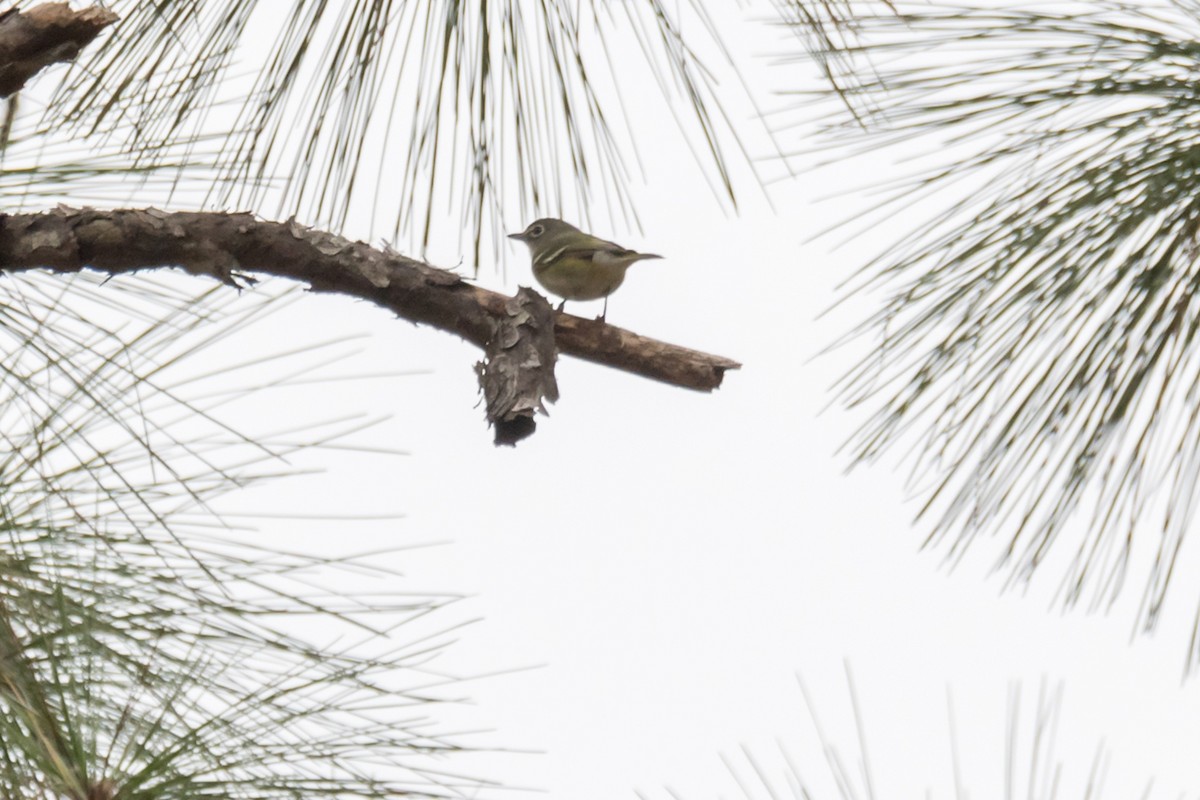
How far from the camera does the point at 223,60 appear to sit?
6.42ft

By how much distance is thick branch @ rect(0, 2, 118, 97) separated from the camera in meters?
1.56

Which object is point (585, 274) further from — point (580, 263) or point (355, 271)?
point (355, 271)

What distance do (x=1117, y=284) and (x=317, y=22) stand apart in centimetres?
99

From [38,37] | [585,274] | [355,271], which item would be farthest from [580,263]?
[38,37]

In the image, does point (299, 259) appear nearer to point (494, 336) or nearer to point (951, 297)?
point (494, 336)

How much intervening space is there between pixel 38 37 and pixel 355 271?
39 centimetres

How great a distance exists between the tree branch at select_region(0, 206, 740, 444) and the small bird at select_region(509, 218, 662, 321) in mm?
938

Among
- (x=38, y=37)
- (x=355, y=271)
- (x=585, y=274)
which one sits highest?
(x=585, y=274)

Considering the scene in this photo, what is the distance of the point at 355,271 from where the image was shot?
1.71 meters

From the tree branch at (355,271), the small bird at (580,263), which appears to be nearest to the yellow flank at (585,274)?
the small bird at (580,263)

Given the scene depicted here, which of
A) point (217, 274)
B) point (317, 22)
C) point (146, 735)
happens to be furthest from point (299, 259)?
point (146, 735)

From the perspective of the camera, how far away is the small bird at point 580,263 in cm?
274

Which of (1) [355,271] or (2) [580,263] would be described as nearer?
(1) [355,271]

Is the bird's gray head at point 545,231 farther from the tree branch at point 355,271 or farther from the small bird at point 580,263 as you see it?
the tree branch at point 355,271
